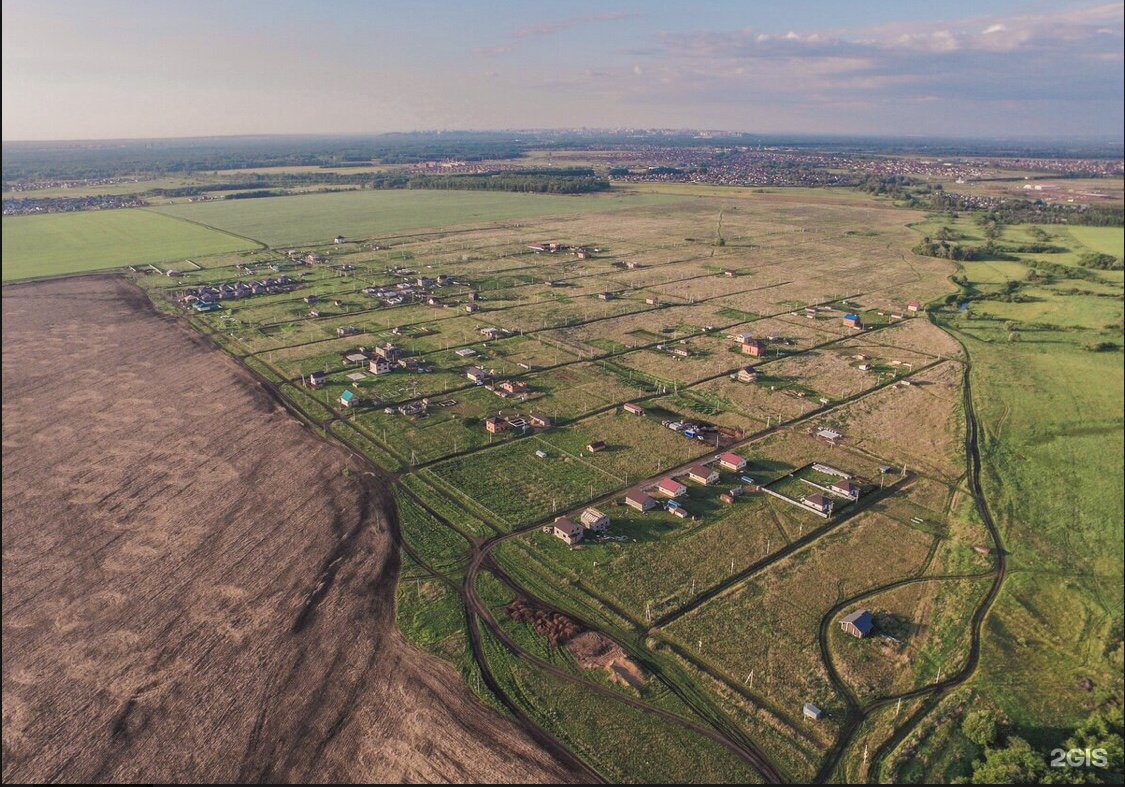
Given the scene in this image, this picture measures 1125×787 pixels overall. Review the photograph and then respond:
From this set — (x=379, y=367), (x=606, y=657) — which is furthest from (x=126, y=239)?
(x=606, y=657)

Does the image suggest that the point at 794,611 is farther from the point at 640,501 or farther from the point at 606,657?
the point at 640,501

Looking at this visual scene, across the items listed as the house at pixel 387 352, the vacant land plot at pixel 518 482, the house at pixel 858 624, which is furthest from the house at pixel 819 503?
the house at pixel 387 352

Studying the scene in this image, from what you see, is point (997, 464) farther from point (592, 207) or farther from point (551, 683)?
point (592, 207)

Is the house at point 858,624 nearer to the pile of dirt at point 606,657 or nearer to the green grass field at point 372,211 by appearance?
the pile of dirt at point 606,657

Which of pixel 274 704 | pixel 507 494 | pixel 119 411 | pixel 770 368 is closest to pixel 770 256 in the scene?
pixel 770 368

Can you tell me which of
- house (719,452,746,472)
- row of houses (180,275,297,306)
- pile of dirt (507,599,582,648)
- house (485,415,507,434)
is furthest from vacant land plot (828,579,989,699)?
row of houses (180,275,297,306)

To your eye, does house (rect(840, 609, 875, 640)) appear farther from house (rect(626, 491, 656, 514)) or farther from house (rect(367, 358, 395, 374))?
house (rect(367, 358, 395, 374))
